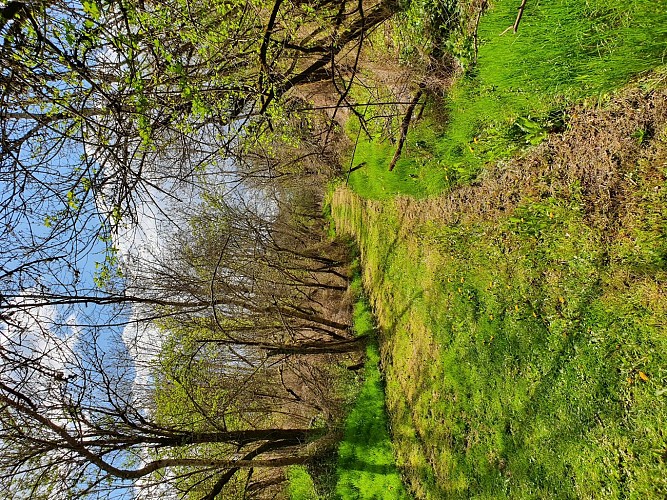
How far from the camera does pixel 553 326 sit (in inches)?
191

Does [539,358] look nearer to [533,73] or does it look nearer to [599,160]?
[599,160]

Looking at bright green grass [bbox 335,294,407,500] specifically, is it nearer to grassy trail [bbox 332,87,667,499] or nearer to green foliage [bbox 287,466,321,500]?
grassy trail [bbox 332,87,667,499]

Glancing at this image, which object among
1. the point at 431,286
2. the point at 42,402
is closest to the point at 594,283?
the point at 431,286

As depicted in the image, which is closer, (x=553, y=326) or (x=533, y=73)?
(x=553, y=326)

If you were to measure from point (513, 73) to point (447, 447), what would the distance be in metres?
5.24

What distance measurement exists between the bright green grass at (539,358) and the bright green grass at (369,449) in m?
0.76

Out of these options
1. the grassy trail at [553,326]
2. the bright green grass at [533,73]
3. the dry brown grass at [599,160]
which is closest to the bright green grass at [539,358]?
the grassy trail at [553,326]

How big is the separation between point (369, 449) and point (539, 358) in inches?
235

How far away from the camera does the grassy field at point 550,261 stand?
3.99 metres

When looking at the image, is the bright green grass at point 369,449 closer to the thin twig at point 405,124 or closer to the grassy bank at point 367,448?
the grassy bank at point 367,448

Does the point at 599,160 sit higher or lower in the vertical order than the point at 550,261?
higher

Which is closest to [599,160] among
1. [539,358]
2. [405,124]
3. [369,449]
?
[539,358]

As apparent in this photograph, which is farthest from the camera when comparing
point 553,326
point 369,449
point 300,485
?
point 300,485

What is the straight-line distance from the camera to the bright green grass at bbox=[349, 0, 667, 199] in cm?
407
